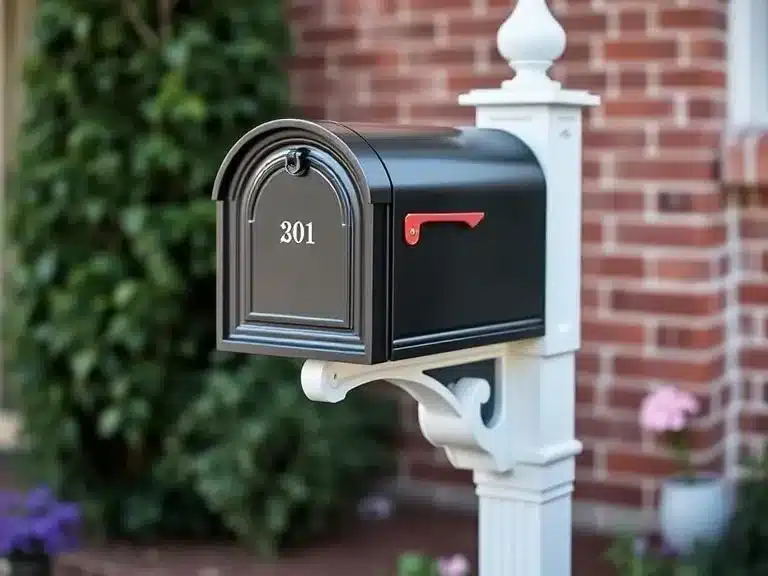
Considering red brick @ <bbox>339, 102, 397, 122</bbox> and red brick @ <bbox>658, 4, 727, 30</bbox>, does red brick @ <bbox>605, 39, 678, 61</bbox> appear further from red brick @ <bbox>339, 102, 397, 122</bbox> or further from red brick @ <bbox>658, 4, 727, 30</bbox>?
red brick @ <bbox>339, 102, 397, 122</bbox>

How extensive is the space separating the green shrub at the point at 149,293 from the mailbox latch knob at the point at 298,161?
1967 mm

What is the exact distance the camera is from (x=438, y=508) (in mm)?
4355

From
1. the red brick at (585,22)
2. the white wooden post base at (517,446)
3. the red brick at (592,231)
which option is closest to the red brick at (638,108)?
the red brick at (585,22)

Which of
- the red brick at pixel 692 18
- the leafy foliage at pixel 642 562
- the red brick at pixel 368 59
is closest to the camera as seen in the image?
the leafy foliage at pixel 642 562

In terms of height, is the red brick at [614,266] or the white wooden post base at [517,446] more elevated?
the red brick at [614,266]

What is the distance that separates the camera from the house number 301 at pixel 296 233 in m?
1.95

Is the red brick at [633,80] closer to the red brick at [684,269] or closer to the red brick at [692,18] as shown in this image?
the red brick at [692,18]

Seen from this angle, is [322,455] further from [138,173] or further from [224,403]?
[138,173]

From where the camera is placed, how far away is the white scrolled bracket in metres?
2.02

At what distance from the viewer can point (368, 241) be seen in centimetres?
187

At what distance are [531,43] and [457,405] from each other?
636 millimetres

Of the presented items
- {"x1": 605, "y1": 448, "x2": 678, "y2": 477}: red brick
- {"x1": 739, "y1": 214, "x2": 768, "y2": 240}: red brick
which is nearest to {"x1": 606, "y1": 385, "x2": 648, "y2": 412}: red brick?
{"x1": 605, "y1": 448, "x2": 678, "y2": 477}: red brick

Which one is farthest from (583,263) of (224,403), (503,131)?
(503,131)

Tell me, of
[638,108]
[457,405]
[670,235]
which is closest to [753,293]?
[670,235]
